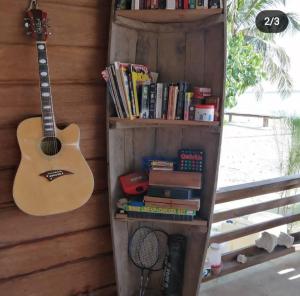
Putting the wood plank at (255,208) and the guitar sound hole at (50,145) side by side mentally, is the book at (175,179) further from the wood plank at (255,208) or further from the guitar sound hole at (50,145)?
the wood plank at (255,208)

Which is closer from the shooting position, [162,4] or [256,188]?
[162,4]

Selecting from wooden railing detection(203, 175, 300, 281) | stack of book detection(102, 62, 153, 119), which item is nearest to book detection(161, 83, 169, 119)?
stack of book detection(102, 62, 153, 119)

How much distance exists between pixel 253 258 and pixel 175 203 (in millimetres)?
1086

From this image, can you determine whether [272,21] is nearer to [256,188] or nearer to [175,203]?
[256,188]

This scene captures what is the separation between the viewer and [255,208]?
92.6 inches

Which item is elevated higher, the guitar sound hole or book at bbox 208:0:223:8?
book at bbox 208:0:223:8

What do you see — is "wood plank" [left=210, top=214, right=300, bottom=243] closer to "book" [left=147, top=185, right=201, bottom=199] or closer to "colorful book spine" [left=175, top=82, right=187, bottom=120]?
"book" [left=147, top=185, right=201, bottom=199]

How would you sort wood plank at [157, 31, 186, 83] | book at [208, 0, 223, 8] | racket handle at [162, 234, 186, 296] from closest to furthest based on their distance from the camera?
book at [208, 0, 223, 8] < wood plank at [157, 31, 186, 83] < racket handle at [162, 234, 186, 296]

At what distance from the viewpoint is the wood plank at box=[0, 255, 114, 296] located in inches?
64.3

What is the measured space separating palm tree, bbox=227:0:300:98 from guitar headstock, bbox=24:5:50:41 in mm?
1480

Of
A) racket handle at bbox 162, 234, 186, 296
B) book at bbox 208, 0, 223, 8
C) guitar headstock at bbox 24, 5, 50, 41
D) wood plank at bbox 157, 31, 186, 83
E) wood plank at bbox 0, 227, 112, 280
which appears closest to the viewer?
guitar headstock at bbox 24, 5, 50, 41

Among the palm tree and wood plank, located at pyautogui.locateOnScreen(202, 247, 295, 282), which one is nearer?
wood plank, located at pyautogui.locateOnScreen(202, 247, 295, 282)

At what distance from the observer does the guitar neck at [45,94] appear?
4.57 feet

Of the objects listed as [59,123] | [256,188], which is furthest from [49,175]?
[256,188]
